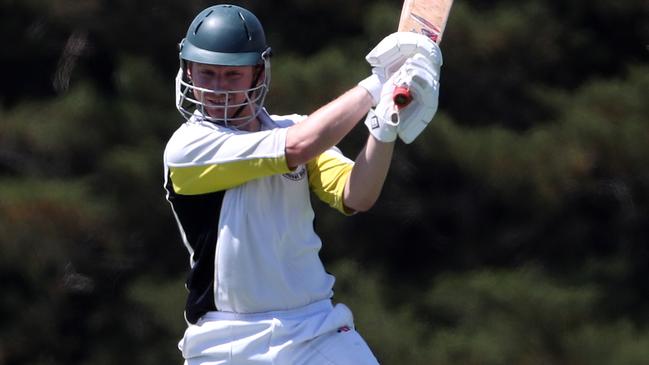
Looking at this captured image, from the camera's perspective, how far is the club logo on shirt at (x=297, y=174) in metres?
4.27

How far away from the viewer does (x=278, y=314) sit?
4246mm

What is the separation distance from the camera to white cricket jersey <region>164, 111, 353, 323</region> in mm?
4211

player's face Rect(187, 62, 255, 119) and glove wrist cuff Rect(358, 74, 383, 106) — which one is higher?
glove wrist cuff Rect(358, 74, 383, 106)

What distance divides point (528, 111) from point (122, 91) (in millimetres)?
2667

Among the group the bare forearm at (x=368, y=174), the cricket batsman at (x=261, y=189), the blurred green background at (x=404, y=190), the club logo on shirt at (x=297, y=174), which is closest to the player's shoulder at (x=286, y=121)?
the cricket batsman at (x=261, y=189)

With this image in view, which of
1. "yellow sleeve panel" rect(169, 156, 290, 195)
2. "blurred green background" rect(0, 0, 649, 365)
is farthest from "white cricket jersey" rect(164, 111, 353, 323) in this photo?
"blurred green background" rect(0, 0, 649, 365)

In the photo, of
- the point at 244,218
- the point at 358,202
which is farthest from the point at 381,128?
the point at 244,218

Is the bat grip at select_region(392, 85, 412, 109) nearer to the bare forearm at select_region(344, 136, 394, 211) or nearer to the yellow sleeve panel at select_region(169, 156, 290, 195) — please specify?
the bare forearm at select_region(344, 136, 394, 211)

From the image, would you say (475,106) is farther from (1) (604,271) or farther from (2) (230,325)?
(2) (230,325)

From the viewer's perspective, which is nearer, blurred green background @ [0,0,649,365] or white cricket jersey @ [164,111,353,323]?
white cricket jersey @ [164,111,353,323]

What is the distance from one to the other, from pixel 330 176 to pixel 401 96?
0.41 metres

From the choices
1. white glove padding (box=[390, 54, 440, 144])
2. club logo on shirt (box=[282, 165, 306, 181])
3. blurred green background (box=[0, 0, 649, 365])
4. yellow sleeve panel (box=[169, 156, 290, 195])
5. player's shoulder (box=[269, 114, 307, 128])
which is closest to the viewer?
white glove padding (box=[390, 54, 440, 144])

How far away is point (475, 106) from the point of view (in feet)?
36.6

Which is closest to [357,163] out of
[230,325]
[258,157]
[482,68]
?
[258,157]
